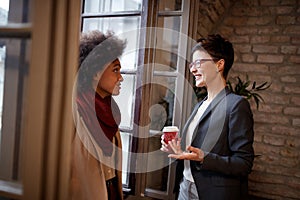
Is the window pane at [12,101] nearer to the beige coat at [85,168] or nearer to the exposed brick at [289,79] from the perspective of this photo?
the beige coat at [85,168]

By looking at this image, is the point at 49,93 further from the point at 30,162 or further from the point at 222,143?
the point at 222,143

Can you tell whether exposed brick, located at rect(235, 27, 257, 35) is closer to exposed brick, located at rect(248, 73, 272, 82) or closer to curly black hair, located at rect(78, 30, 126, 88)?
exposed brick, located at rect(248, 73, 272, 82)

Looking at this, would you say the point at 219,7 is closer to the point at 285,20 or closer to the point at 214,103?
the point at 285,20

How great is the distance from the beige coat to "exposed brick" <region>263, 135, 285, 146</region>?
206 cm

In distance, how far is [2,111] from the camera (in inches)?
27.8

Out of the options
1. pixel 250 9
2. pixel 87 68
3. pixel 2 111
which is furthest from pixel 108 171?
pixel 250 9

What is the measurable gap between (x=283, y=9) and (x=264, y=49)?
42 centimetres

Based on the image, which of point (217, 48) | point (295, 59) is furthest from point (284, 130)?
point (217, 48)

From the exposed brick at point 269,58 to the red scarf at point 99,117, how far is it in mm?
1973

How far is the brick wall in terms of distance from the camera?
2617mm

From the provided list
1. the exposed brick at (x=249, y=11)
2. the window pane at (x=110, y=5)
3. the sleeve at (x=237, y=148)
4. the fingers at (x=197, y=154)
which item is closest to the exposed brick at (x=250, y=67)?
the exposed brick at (x=249, y=11)

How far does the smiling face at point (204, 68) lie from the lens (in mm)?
1426

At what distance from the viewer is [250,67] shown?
2768 millimetres

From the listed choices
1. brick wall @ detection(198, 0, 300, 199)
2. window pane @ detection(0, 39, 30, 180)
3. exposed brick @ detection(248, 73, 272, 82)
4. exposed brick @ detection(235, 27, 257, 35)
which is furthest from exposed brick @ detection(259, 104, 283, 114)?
window pane @ detection(0, 39, 30, 180)
